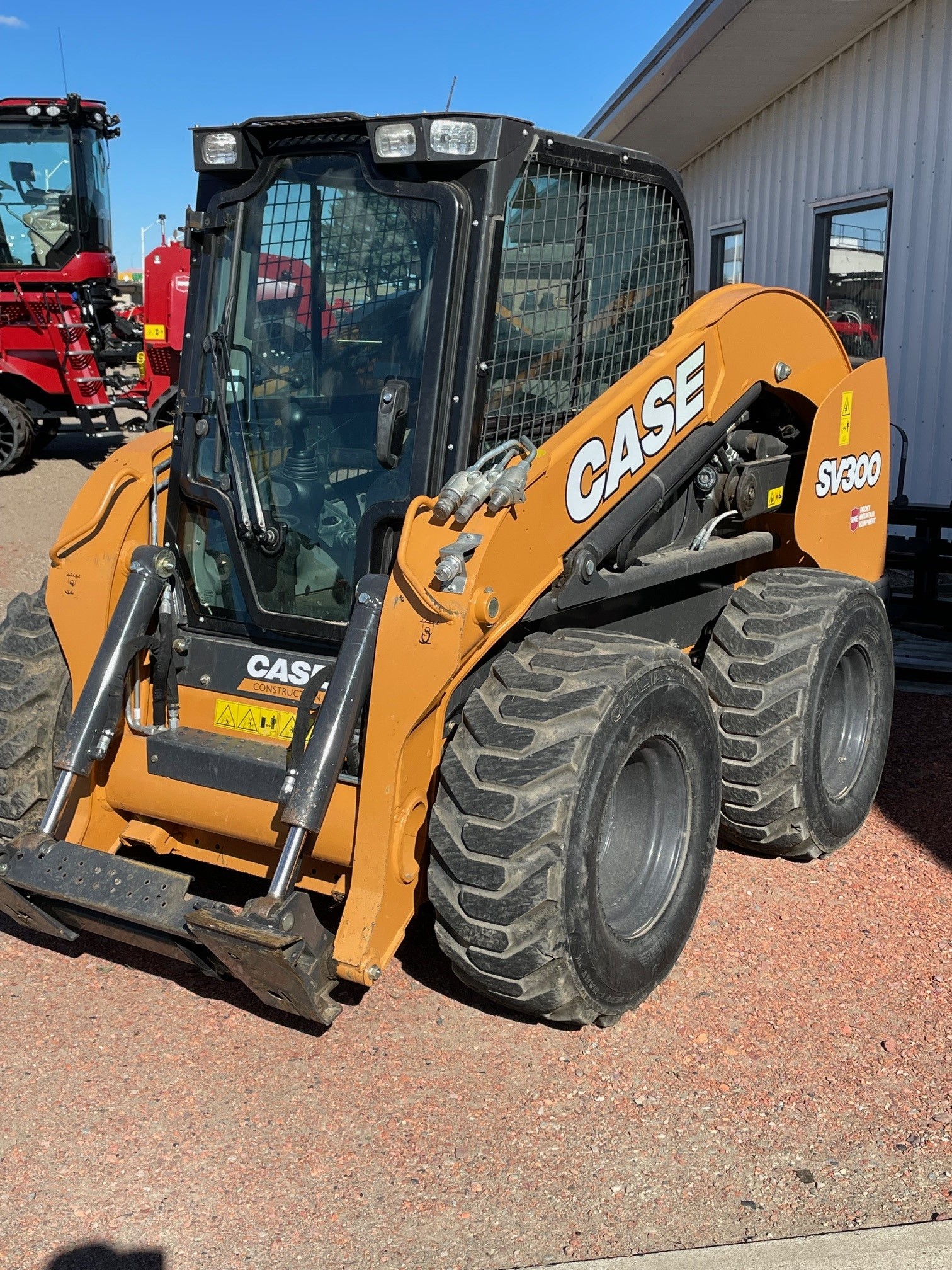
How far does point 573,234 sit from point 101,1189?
303 cm

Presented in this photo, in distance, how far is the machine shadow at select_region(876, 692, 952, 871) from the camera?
5.26 metres

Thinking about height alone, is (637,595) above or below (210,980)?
above

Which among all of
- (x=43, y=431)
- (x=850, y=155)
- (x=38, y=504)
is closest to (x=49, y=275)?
(x=43, y=431)

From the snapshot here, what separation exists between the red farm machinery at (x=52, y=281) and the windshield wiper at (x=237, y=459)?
9642 millimetres

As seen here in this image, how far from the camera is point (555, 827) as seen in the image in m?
3.31

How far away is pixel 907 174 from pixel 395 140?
7284 mm

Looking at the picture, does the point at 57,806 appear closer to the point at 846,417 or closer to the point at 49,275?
the point at 846,417

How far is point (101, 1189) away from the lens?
305cm

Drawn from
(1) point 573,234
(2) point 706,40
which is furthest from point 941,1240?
(2) point 706,40

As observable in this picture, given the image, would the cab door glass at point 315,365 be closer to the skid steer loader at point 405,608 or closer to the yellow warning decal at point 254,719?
the skid steer loader at point 405,608

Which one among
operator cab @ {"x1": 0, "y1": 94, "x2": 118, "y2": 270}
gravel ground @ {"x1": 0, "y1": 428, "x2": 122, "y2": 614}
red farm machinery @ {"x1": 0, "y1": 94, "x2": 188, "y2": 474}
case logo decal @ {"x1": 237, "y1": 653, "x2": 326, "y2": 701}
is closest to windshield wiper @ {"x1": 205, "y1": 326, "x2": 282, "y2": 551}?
case logo decal @ {"x1": 237, "y1": 653, "x2": 326, "y2": 701}

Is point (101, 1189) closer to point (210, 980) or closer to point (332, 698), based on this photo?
point (210, 980)

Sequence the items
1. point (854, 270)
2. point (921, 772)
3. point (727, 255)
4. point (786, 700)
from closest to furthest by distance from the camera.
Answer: point (786, 700) → point (921, 772) → point (854, 270) → point (727, 255)

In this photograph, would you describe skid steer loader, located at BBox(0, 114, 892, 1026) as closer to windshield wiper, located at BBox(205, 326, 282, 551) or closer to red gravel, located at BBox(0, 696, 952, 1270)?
windshield wiper, located at BBox(205, 326, 282, 551)
